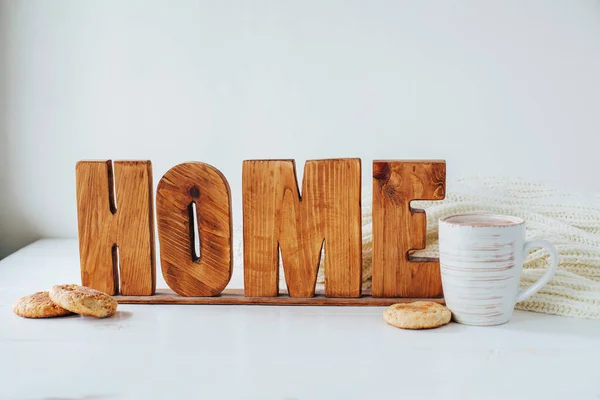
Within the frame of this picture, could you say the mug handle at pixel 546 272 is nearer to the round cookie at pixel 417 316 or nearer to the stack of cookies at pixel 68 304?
the round cookie at pixel 417 316

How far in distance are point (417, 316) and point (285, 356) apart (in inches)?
7.8

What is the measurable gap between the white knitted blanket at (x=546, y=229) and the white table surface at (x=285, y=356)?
A: 4 cm

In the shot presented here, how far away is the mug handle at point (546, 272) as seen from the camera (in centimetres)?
94

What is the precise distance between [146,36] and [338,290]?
3.05ft

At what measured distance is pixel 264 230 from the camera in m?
1.06

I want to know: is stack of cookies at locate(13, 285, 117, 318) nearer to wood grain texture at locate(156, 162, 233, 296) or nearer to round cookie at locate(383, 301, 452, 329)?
wood grain texture at locate(156, 162, 233, 296)

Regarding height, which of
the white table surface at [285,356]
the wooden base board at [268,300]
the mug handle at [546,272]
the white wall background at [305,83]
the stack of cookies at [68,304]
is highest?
the white wall background at [305,83]

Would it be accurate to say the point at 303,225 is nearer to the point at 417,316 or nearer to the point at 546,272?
the point at 417,316

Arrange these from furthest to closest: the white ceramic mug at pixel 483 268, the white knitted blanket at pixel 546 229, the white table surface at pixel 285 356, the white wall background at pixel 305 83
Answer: the white wall background at pixel 305 83 → the white knitted blanket at pixel 546 229 → the white ceramic mug at pixel 483 268 → the white table surface at pixel 285 356

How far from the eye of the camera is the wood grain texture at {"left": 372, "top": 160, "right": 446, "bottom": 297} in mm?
1026

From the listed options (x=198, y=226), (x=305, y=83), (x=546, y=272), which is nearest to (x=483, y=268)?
(x=546, y=272)

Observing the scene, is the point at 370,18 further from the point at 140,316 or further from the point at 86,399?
the point at 86,399

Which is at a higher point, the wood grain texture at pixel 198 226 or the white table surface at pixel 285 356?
the wood grain texture at pixel 198 226

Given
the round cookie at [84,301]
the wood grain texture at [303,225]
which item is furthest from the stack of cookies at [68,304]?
the wood grain texture at [303,225]
